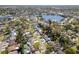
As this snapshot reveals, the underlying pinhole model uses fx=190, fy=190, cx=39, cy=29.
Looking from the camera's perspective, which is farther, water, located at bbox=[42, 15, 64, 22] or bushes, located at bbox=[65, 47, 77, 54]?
water, located at bbox=[42, 15, 64, 22]

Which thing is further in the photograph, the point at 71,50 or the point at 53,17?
the point at 53,17

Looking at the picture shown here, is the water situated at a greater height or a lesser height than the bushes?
greater

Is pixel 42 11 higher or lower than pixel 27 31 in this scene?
higher

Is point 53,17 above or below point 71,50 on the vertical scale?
above

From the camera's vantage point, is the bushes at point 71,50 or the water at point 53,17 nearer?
the bushes at point 71,50

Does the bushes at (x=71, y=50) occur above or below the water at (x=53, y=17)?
below
